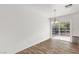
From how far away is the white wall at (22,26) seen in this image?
1502 mm

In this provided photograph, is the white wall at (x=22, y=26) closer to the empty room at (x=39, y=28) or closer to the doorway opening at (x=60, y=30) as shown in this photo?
the empty room at (x=39, y=28)

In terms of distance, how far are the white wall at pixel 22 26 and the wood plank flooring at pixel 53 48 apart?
85mm

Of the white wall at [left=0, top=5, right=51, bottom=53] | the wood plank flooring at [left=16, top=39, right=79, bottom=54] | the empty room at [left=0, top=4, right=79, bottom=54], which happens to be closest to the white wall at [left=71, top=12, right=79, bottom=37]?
the empty room at [left=0, top=4, right=79, bottom=54]

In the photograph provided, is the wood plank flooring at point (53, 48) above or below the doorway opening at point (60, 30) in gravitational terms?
below

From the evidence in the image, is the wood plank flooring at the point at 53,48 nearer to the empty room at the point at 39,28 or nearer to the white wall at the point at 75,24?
the empty room at the point at 39,28

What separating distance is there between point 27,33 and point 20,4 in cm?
48

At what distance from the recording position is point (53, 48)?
1.61 metres

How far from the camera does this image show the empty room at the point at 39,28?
59.5 inches

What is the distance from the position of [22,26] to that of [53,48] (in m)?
0.63

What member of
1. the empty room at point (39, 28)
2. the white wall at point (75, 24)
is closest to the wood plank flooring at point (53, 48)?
the empty room at point (39, 28)

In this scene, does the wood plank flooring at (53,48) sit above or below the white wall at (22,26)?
below

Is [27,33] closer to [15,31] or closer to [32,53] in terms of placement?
[15,31]

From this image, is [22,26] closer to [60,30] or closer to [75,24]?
[60,30]
